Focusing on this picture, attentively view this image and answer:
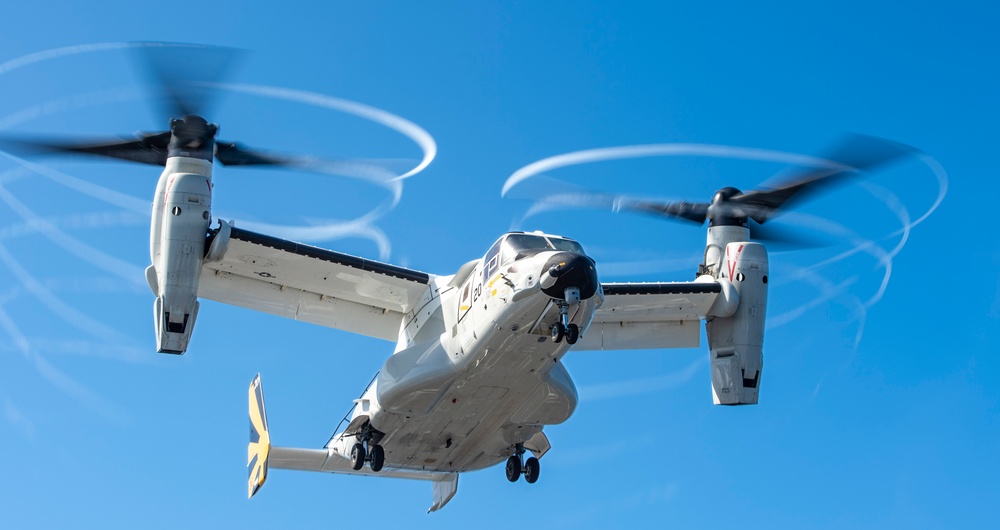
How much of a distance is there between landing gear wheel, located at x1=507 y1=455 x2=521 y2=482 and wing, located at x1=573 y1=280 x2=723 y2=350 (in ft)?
8.51

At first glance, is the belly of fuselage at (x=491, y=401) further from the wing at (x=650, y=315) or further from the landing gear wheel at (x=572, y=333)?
the wing at (x=650, y=315)

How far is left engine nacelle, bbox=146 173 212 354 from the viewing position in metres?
19.8

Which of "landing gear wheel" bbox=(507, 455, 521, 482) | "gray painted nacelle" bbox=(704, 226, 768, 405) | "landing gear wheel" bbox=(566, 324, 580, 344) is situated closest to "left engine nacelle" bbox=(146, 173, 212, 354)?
"landing gear wheel" bbox=(507, 455, 521, 482)

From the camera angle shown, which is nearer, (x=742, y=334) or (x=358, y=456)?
(x=358, y=456)

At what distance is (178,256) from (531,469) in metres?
6.57

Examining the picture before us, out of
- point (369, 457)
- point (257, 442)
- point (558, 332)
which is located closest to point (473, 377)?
point (558, 332)

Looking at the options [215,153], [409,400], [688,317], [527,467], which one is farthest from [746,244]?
[215,153]

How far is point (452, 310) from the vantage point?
19703 millimetres

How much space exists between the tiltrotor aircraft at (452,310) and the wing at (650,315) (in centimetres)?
3

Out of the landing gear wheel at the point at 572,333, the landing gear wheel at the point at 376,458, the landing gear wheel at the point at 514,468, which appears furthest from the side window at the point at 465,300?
the landing gear wheel at the point at 514,468

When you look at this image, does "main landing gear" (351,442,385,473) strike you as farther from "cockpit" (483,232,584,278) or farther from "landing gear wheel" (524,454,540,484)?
"cockpit" (483,232,584,278)

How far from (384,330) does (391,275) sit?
1.50 m

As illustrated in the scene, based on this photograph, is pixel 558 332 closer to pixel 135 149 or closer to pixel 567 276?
pixel 567 276

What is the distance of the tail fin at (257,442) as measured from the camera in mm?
21250
